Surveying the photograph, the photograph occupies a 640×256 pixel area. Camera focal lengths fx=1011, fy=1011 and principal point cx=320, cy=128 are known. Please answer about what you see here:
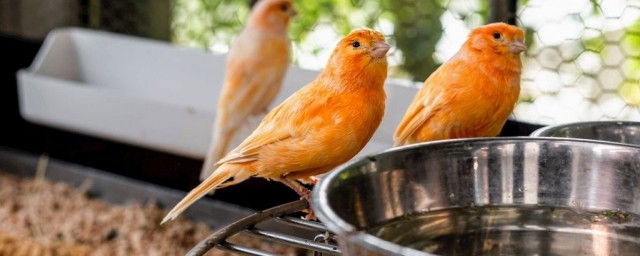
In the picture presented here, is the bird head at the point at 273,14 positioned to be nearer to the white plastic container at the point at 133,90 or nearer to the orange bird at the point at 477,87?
the white plastic container at the point at 133,90

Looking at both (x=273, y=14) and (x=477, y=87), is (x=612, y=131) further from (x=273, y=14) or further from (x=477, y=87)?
(x=273, y=14)

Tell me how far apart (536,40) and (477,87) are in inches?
66.5

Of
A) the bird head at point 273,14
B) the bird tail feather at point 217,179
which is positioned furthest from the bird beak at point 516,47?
the bird head at point 273,14

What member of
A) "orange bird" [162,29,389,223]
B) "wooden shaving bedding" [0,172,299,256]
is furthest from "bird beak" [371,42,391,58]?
"wooden shaving bedding" [0,172,299,256]

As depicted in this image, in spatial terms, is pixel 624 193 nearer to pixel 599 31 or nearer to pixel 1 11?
pixel 599 31

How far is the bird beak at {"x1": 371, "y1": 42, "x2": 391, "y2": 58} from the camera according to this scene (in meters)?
1.32

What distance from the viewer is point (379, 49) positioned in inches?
52.1

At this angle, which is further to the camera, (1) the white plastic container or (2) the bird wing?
(1) the white plastic container

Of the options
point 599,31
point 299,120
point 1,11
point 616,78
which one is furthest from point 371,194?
point 1,11

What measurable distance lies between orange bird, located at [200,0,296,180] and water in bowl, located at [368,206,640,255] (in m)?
1.36

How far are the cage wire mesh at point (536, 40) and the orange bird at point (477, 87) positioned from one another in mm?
1248

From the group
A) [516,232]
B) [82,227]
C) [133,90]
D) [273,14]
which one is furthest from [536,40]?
[516,232]

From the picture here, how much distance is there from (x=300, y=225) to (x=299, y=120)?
0.62 feet

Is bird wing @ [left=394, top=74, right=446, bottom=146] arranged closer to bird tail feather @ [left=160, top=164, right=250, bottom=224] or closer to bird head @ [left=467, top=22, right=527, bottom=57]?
bird head @ [left=467, top=22, right=527, bottom=57]
